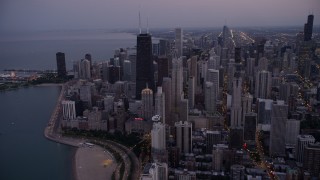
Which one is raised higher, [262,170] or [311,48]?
[311,48]

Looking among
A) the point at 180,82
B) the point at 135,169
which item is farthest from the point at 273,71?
the point at 135,169

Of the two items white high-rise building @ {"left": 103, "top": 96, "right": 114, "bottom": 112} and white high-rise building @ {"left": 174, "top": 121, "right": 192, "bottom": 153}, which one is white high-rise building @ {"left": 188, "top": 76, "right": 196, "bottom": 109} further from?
white high-rise building @ {"left": 174, "top": 121, "right": 192, "bottom": 153}

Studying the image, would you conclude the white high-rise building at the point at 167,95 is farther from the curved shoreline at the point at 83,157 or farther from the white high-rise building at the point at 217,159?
the white high-rise building at the point at 217,159

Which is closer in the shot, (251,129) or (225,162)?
(225,162)

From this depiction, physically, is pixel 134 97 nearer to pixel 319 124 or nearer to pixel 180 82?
pixel 180 82

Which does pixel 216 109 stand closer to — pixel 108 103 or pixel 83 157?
pixel 108 103

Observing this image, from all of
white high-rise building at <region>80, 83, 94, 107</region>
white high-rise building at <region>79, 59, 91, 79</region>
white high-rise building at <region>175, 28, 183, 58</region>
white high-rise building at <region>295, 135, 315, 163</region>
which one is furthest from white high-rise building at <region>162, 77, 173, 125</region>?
white high-rise building at <region>175, 28, 183, 58</region>

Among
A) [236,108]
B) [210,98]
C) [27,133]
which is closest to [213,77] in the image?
[210,98]
